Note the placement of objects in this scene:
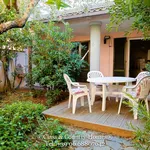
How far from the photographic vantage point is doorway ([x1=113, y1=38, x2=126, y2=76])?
6.91m

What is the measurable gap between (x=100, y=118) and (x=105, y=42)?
4.81 m

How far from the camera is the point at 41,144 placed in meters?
2.51

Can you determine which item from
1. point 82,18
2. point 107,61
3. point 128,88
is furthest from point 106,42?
point 128,88

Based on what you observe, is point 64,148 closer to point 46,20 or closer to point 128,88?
point 128,88

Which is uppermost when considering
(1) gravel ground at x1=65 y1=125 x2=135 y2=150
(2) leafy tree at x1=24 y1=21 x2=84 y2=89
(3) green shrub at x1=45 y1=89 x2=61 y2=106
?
(2) leafy tree at x1=24 y1=21 x2=84 y2=89

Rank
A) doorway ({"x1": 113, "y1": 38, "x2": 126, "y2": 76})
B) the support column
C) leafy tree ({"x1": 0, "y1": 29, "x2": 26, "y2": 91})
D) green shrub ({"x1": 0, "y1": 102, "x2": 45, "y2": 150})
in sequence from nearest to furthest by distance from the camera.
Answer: green shrub ({"x1": 0, "y1": 102, "x2": 45, "y2": 150})
the support column
leafy tree ({"x1": 0, "y1": 29, "x2": 26, "y2": 91})
doorway ({"x1": 113, "y1": 38, "x2": 126, "y2": 76})

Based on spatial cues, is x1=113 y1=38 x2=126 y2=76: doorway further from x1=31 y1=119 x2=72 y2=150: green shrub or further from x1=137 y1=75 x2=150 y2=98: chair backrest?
x1=31 y1=119 x2=72 y2=150: green shrub

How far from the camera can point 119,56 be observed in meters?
7.04

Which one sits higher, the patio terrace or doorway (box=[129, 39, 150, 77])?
doorway (box=[129, 39, 150, 77])

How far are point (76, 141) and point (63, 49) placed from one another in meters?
2.91

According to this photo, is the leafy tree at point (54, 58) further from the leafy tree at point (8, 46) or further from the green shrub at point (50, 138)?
the green shrub at point (50, 138)

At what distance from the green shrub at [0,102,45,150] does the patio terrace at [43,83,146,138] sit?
0.37 m

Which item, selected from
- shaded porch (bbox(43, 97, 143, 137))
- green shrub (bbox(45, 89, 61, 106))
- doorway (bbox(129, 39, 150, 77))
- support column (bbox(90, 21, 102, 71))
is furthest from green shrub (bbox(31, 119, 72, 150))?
doorway (bbox(129, 39, 150, 77))

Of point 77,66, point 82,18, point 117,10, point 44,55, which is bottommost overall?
point 77,66
